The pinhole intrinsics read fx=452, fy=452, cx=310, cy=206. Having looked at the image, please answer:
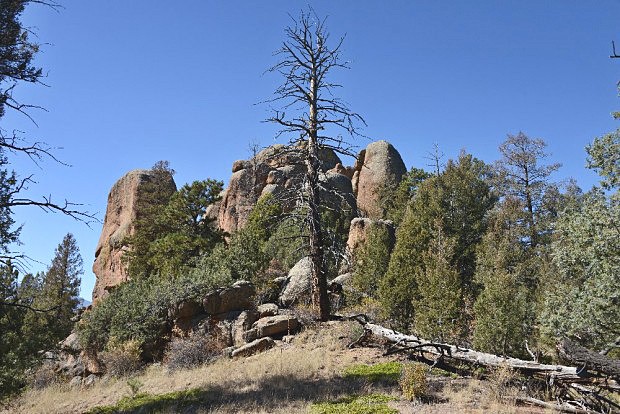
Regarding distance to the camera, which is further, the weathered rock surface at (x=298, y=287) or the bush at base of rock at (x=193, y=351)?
→ the weathered rock surface at (x=298, y=287)

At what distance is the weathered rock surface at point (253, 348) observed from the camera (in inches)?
645

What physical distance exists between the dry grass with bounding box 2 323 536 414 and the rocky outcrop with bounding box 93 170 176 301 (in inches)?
1088

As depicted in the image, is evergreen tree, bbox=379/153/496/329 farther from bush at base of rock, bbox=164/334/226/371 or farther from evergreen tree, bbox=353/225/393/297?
bush at base of rock, bbox=164/334/226/371

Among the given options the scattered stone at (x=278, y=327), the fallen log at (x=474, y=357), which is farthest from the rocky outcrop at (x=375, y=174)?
the fallen log at (x=474, y=357)

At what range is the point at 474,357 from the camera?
37.4 feet

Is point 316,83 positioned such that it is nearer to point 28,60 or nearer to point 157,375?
A: point 28,60

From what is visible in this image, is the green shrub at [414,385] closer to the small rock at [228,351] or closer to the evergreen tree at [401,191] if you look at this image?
the small rock at [228,351]

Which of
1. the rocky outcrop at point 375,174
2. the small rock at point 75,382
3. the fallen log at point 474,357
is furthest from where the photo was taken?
the rocky outcrop at point 375,174

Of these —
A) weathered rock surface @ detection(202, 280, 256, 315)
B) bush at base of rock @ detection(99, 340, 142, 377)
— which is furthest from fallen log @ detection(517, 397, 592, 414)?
bush at base of rock @ detection(99, 340, 142, 377)

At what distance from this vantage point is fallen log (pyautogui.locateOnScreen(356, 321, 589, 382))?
9266 millimetres

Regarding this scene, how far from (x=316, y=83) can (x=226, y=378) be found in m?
10.9

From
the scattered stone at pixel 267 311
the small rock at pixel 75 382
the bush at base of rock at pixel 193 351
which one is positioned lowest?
the small rock at pixel 75 382

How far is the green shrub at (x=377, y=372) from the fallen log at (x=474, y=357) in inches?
36.1

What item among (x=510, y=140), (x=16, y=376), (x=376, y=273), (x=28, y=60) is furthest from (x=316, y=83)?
(x=510, y=140)
